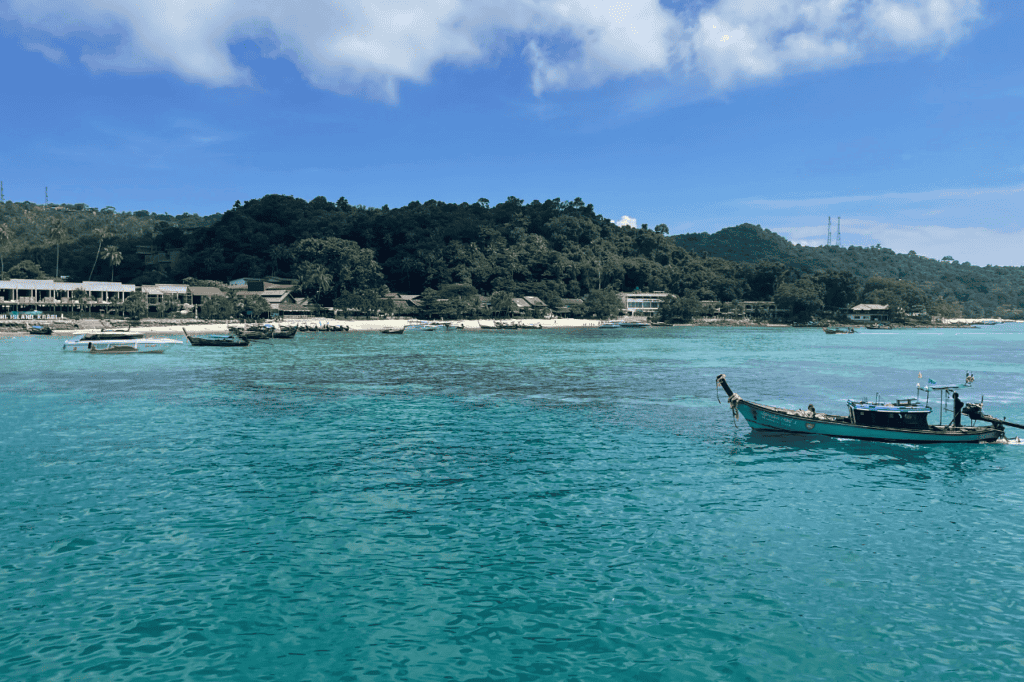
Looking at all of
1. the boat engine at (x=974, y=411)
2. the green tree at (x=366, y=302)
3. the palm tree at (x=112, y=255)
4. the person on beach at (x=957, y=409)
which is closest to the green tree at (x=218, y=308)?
the green tree at (x=366, y=302)

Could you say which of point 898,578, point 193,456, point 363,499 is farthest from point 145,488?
point 898,578

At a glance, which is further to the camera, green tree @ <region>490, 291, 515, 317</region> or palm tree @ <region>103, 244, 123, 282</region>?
green tree @ <region>490, 291, 515, 317</region>

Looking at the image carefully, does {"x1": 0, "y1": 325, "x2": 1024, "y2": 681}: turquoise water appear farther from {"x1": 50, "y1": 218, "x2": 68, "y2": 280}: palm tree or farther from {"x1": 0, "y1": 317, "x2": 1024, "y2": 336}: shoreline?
{"x1": 50, "y1": 218, "x2": 68, "y2": 280}: palm tree

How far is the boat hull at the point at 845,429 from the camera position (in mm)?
31578

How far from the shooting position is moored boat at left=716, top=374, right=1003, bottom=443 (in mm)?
31609

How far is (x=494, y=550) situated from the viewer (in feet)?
60.5

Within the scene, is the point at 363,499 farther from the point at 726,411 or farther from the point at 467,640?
the point at 726,411

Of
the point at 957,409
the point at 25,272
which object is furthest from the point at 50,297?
the point at 957,409

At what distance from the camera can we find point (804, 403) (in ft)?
157

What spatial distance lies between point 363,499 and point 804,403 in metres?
36.4

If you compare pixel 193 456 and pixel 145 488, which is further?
pixel 193 456

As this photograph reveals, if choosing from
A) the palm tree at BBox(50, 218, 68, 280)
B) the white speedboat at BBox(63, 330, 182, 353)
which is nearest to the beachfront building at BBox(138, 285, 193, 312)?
the palm tree at BBox(50, 218, 68, 280)

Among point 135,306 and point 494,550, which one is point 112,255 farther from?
point 494,550

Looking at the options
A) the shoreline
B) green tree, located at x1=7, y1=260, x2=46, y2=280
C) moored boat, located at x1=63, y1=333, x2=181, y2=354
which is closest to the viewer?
moored boat, located at x1=63, y1=333, x2=181, y2=354
